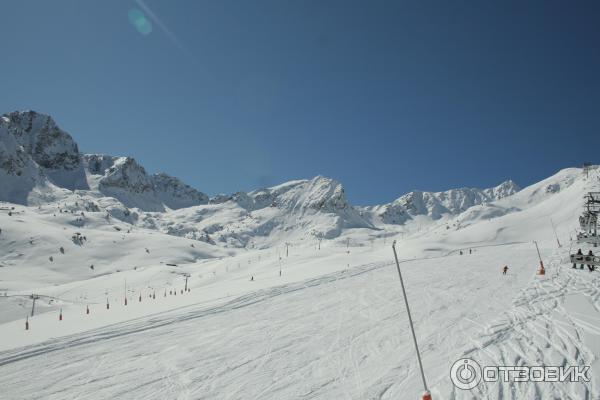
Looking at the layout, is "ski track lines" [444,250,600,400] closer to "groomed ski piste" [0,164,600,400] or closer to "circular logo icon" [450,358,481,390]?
"groomed ski piste" [0,164,600,400]

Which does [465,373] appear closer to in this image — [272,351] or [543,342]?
[543,342]

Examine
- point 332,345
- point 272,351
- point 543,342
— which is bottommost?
point 543,342

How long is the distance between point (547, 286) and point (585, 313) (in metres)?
7.12

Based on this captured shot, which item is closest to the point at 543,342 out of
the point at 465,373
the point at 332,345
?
the point at 465,373

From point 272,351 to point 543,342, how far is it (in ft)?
27.6

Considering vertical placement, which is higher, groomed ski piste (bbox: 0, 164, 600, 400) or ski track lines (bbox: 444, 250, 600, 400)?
groomed ski piste (bbox: 0, 164, 600, 400)

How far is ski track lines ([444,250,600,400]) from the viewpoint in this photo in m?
7.82

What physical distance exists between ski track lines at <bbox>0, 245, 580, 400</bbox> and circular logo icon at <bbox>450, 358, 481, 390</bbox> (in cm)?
26

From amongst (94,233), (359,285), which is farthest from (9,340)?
(94,233)

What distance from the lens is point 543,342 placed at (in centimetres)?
1062

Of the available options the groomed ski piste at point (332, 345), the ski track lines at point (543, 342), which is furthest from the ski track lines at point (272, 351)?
the ski track lines at point (543, 342)

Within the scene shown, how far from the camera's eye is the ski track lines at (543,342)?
7820 millimetres

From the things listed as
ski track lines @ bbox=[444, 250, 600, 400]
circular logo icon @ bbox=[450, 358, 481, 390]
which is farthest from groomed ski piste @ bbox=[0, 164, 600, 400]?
circular logo icon @ bbox=[450, 358, 481, 390]

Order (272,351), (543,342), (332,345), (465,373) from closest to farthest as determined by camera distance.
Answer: (465,373), (543,342), (272,351), (332,345)
